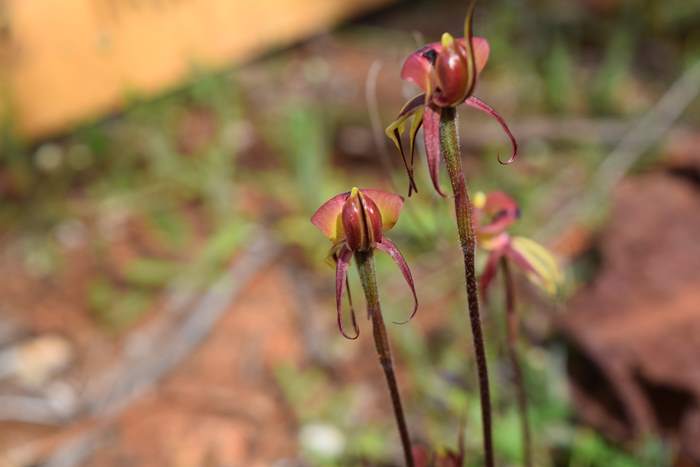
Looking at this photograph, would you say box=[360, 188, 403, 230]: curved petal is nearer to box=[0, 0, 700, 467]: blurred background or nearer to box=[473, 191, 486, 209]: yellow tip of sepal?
box=[473, 191, 486, 209]: yellow tip of sepal

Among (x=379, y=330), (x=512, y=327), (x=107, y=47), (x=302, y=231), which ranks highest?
(x=107, y=47)

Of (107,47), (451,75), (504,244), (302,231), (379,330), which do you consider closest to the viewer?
(451,75)

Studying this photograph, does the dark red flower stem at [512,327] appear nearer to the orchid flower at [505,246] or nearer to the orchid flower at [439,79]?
the orchid flower at [505,246]

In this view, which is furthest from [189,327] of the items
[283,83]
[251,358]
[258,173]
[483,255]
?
[283,83]

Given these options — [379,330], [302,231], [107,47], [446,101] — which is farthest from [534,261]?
[107,47]

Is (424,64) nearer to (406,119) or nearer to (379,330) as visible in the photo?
(406,119)

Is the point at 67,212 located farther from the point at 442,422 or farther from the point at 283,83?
the point at 442,422
